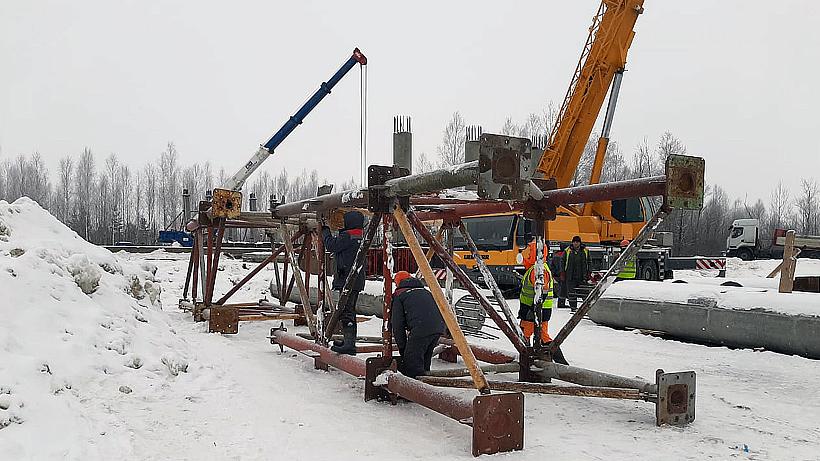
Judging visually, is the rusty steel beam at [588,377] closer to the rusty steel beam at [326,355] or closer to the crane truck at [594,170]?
the rusty steel beam at [326,355]

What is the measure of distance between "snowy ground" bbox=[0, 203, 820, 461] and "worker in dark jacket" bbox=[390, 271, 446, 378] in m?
0.39

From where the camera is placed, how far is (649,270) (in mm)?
17500

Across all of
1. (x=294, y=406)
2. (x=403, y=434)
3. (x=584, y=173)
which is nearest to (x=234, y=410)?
(x=294, y=406)

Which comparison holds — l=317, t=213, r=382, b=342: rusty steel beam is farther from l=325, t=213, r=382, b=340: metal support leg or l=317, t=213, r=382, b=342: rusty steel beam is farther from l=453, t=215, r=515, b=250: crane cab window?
l=453, t=215, r=515, b=250: crane cab window

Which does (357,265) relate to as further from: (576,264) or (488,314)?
(576,264)

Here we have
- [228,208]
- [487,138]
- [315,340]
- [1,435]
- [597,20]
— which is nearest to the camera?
[1,435]

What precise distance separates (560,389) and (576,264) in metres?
8.87

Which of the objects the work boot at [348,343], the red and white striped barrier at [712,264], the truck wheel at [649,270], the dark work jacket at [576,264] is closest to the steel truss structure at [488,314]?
the work boot at [348,343]

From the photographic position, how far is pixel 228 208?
947 centimetres

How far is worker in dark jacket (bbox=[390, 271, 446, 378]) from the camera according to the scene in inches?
216

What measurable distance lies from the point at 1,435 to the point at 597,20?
15.2 m

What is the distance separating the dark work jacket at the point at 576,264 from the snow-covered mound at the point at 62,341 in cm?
844

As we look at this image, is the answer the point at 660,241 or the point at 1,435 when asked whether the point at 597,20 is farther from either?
the point at 1,435

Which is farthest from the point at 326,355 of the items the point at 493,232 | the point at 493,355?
the point at 493,232
